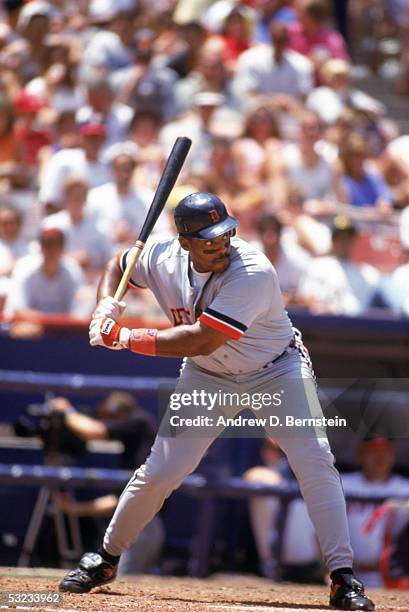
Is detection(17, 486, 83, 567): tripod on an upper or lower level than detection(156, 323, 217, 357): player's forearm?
lower

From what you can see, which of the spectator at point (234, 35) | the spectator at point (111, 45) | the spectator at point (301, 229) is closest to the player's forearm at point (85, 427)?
the spectator at point (301, 229)

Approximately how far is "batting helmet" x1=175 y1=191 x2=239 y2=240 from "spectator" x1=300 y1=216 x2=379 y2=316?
12.9 ft

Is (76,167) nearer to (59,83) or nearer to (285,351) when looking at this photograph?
(59,83)

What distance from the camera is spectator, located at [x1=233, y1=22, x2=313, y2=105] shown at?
11.8 meters

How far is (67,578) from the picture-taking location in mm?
5605

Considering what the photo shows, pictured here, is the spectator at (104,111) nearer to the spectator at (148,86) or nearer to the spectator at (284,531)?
the spectator at (148,86)

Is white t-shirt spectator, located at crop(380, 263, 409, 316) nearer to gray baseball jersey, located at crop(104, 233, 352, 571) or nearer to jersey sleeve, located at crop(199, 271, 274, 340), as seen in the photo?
gray baseball jersey, located at crop(104, 233, 352, 571)

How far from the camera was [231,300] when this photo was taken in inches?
203

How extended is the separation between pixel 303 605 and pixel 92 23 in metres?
8.46

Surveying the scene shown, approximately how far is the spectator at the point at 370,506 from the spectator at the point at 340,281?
132 cm

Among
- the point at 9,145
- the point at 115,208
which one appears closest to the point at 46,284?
the point at 115,208

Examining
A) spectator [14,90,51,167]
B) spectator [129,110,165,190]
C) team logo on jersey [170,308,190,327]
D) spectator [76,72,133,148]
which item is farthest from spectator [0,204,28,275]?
team logo on jersey [170,308,190,327]

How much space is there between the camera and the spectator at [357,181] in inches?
413

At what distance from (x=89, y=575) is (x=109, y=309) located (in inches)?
48.6
